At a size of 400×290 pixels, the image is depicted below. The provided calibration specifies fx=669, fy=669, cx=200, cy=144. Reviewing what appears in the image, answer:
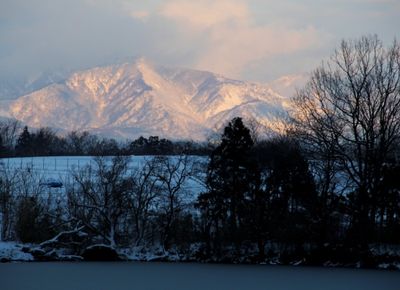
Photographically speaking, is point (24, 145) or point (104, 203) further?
point (24, 145)

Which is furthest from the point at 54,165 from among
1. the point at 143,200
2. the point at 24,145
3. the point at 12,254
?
the point at 12,254

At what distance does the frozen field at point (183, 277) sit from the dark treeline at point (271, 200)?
18.4ft

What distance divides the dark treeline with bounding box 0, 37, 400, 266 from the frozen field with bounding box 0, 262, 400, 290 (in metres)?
5.60

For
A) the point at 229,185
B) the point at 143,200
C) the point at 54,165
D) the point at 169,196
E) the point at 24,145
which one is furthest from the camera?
A: the point at 24,145

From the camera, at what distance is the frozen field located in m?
35.6

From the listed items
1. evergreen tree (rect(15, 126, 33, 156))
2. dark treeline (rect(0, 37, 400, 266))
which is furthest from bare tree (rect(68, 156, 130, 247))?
evergreen tree (rect(15, 126, 33, 156))

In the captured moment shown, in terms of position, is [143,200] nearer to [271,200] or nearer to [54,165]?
[271,200]

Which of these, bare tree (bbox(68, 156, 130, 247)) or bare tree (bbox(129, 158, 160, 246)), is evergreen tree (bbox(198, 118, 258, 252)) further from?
bare tree (bbox(68, 156, 130, 247))

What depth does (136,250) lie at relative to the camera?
5816cm

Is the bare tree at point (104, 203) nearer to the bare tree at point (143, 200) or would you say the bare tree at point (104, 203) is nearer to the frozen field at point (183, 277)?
the bare tree at point (143, 200)

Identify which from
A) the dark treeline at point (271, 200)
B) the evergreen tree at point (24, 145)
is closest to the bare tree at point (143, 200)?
the dark treeline at point (271, 200)

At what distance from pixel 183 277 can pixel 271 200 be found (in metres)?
19.8

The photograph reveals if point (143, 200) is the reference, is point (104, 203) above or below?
below

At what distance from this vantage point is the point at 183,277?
134ft
